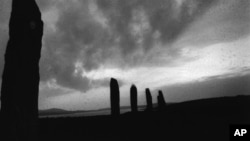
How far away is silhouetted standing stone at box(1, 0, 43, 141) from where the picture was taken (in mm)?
8562

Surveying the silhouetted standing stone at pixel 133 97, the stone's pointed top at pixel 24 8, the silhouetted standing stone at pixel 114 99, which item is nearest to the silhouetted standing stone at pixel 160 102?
the silhouetted standing stone at pixel 133 97

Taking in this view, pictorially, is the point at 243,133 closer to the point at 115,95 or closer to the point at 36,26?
the point at 36,26

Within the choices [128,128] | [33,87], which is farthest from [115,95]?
[33,87]

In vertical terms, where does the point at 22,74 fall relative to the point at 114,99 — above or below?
above

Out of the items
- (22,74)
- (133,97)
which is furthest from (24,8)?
(133,97)

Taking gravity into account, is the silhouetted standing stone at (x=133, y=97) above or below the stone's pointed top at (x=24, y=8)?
below

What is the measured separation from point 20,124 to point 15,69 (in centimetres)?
190

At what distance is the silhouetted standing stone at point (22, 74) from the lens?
28.1 ft

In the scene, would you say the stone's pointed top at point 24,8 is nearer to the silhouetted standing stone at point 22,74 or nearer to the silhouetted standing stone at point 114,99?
the silhouetted standing stone at point 22,74

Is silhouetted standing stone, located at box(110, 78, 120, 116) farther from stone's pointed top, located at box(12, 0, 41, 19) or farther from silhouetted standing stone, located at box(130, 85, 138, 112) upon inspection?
stone's pointed top, located at box(12, 0, 41, 19)

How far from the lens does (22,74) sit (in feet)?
29.1

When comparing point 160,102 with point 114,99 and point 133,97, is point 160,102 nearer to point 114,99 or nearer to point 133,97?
point 133,97

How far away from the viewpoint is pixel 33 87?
9.03 meters

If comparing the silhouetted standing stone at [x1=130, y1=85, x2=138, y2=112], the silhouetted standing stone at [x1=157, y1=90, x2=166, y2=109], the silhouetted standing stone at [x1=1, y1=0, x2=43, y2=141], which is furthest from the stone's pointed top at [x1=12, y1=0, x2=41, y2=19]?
the silhouetted standing stone at [x1=157, y1=90, x2=166, y2=109]
